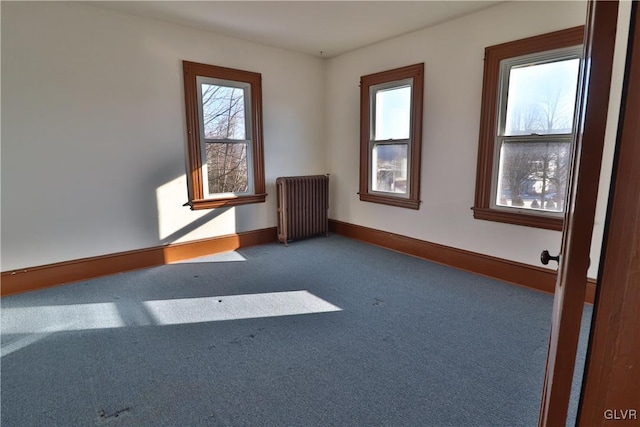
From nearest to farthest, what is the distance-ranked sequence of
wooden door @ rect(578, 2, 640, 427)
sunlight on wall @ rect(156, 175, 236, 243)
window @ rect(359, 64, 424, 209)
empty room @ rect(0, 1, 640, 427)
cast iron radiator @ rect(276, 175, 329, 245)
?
wooden door @ rect(578, 2, 640, 427), empty room @ rect(0, 1, 640, 427), sunlight on wall @ rect(156, 175, 236, 243), window @ rect(359, 64, 424, 209), cast iron radiator @ rect(276, 175, 329, 245)

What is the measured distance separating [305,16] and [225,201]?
2.33 meters

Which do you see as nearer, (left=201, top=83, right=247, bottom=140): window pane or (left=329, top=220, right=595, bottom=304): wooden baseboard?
(left=329, top=220, right=595, bottom=304): wooden baseboard

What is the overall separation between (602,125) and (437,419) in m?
1.52

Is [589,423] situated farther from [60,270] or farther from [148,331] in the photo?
[60,270]

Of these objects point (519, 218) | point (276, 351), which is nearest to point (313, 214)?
point (519, 218)

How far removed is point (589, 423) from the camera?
2.69 feet

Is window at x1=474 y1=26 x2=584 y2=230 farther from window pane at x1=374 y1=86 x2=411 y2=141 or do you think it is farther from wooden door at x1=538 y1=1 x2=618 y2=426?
wooden door at x1=538 y1=1 x2=618 y2=426

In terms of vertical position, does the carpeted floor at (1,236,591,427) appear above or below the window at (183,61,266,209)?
below

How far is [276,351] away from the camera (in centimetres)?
221

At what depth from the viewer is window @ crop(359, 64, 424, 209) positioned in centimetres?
401

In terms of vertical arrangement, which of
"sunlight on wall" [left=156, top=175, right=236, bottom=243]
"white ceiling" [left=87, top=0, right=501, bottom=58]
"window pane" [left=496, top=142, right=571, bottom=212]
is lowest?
"sunlight on wall" [left=156, top=175, right=236, bottom=243]

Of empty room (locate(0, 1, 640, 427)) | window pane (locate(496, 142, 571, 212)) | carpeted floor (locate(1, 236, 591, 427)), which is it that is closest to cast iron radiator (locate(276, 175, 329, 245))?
empty room (locate(0, 1, 640, 427))

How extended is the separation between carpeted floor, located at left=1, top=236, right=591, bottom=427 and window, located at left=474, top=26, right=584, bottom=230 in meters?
A: 0.80

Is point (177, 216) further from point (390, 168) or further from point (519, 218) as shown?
point (519, 218)
